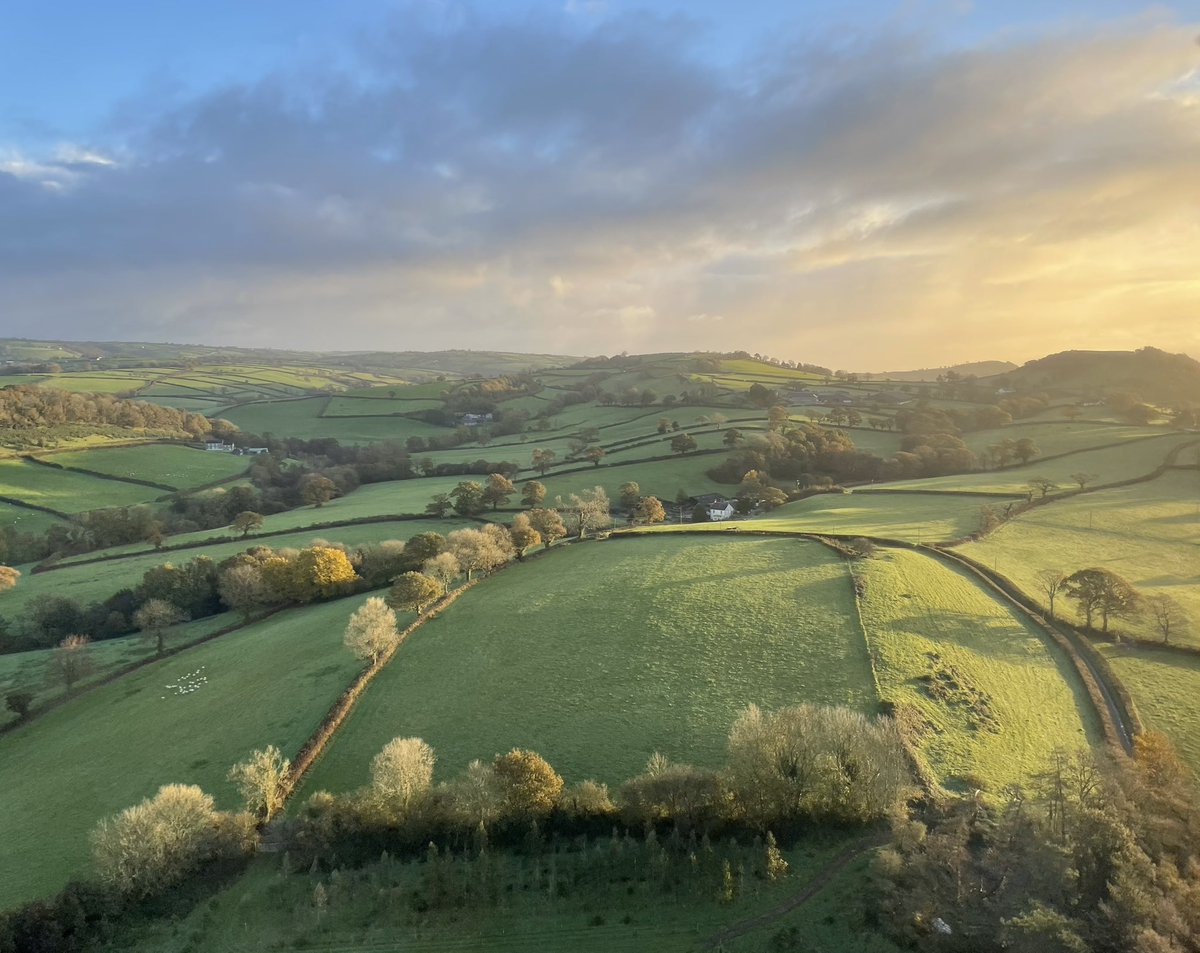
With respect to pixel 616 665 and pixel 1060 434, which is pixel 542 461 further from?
pixel 1060 434

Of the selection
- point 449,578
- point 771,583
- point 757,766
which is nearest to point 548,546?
point 449,578

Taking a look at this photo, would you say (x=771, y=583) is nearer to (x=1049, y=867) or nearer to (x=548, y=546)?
(x=548, y=546)

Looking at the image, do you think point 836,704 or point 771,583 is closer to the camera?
point 836,704

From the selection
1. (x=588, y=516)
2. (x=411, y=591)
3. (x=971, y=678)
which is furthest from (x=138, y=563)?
(x=971, y=678)

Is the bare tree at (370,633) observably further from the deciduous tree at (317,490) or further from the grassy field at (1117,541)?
the deciduous tree at (317,490)

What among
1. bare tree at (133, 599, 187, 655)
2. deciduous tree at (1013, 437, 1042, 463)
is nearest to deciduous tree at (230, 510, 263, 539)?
bare tree at (133, 599, 187, 655)
